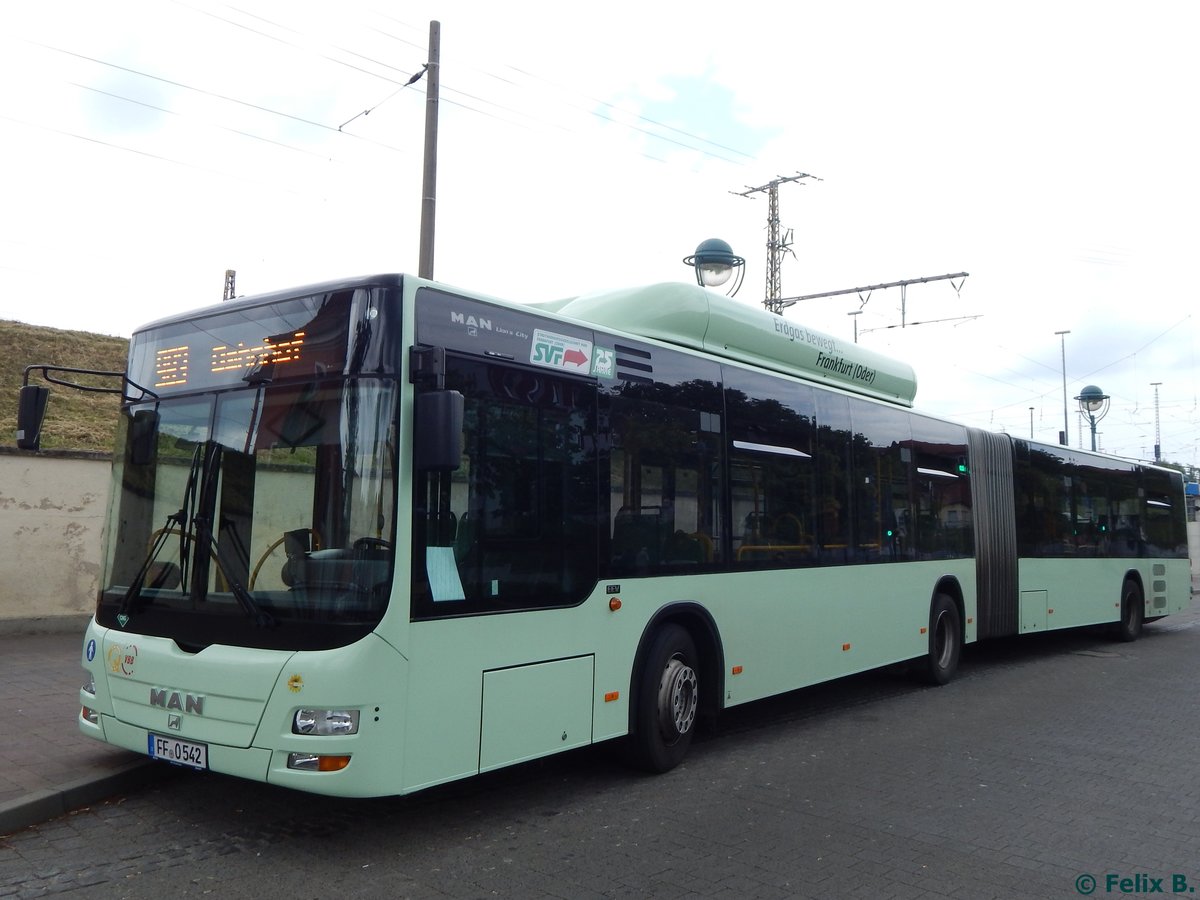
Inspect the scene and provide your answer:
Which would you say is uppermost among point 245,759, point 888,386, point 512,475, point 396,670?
point 888,386

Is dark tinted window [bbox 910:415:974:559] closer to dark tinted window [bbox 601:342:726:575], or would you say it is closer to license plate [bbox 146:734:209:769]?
dark tinted window [bbox 601:342:726:575]

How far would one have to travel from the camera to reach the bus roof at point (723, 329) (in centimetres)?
769

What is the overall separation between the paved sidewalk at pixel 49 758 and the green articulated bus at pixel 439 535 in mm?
455

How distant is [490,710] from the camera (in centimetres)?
551

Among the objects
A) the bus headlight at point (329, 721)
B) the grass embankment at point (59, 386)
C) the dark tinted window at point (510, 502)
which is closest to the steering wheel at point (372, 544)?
the dark tinted window at point (510, 502)

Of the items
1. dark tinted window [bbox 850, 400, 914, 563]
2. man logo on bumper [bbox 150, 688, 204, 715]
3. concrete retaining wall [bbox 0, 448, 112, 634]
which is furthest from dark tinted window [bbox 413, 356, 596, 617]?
concrete retaining wall [bbox 0, 448, 112, 634]

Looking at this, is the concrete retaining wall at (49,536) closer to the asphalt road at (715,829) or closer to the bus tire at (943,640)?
the asphalt road at (715,829)

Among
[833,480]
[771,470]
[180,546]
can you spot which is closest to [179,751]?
[180,546]

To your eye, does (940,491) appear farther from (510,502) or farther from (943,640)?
(510,502)

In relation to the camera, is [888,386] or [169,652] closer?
[169,652]

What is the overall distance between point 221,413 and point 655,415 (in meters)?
2.97

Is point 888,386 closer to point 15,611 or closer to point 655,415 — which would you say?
point 655,415

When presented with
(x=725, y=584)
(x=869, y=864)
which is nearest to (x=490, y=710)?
(x=869, y=864)

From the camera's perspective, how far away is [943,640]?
38.1ft
